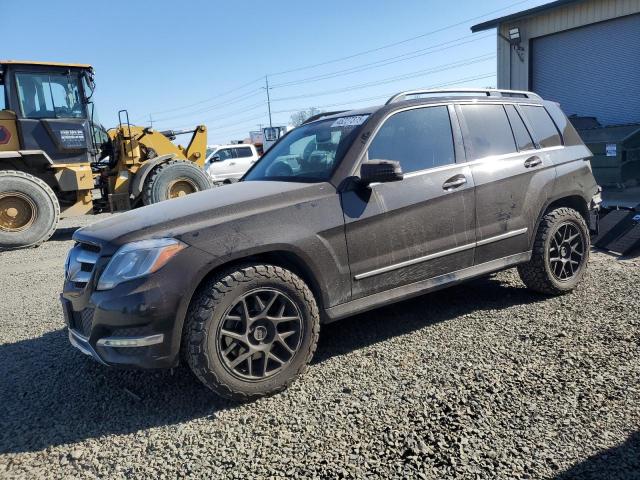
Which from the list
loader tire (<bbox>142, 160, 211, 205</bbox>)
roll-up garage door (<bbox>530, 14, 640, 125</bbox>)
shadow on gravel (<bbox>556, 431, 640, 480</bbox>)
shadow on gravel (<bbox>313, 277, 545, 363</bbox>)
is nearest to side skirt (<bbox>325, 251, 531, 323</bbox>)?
shadow on gravel (<bbox>313, 277, 545, 363</bbox>)

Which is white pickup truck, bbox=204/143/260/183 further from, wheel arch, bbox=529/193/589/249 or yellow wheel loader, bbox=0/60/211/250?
wheel arch, bbox=529/193/589/249

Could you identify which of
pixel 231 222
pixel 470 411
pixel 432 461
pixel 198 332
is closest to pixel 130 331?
pixel 198 332

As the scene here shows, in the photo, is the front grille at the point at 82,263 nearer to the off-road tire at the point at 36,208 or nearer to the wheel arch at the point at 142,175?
the off-road tire at the point at 36,208

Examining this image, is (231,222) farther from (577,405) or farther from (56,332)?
(56,332)

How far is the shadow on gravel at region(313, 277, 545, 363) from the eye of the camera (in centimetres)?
398

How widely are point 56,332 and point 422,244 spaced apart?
3.38 metres

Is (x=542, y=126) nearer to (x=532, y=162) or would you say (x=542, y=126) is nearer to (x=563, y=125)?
(x=563, y=125)

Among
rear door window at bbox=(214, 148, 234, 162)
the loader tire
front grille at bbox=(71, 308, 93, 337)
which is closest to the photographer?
front grille at bbox=(71, 308, 93, 337)

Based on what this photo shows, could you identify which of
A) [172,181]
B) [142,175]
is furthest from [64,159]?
[172,181]

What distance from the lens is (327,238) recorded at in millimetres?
3365

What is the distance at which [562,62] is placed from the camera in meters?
15.0

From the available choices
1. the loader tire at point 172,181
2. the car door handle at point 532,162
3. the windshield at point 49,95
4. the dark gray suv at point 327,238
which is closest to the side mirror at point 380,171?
the dark gray suv at point 327,238

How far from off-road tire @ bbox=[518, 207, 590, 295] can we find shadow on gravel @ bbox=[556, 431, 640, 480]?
7.10 feet

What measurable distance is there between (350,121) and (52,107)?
322 inches
